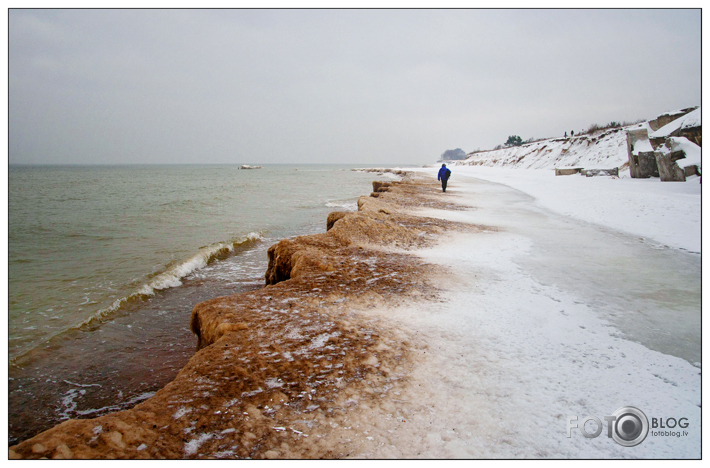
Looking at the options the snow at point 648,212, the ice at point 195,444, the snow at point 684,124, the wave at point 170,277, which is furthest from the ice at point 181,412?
the snow at point 684,124

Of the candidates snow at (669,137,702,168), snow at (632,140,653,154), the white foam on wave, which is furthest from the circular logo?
snow at (632,140,653,154)

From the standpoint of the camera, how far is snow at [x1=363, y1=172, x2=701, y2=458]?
1963 millimetres

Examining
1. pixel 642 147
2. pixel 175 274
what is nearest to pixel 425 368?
pixel 175 274

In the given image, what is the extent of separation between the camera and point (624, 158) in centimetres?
2791

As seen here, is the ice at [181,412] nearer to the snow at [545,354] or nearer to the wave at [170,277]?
the snow at [545,354]

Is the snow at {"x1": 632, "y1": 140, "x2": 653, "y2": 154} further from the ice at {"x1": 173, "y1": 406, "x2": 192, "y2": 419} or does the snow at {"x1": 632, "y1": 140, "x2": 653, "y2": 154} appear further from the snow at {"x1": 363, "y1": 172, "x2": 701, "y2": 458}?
the ice at {"x1": 173, "y1": 406, "x2": 192, "y2": 419}

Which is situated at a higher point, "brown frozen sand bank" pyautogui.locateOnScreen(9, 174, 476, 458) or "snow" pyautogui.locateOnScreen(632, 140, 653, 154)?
"snow" pyautogui.locateOnScreen(632, 140, 653, 154)

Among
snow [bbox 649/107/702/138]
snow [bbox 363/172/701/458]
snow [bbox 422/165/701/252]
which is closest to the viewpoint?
snow [bbox 363/172/701/458]

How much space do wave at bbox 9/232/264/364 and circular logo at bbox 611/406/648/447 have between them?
6.01 metres

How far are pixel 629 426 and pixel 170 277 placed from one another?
24.4 feet

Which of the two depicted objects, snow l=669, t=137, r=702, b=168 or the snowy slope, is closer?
snow l=669, t=137, r=702, b=168

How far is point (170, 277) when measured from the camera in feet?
24.1

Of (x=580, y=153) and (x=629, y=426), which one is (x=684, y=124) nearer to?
(x=580, y=153)

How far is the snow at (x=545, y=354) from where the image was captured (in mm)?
1963
